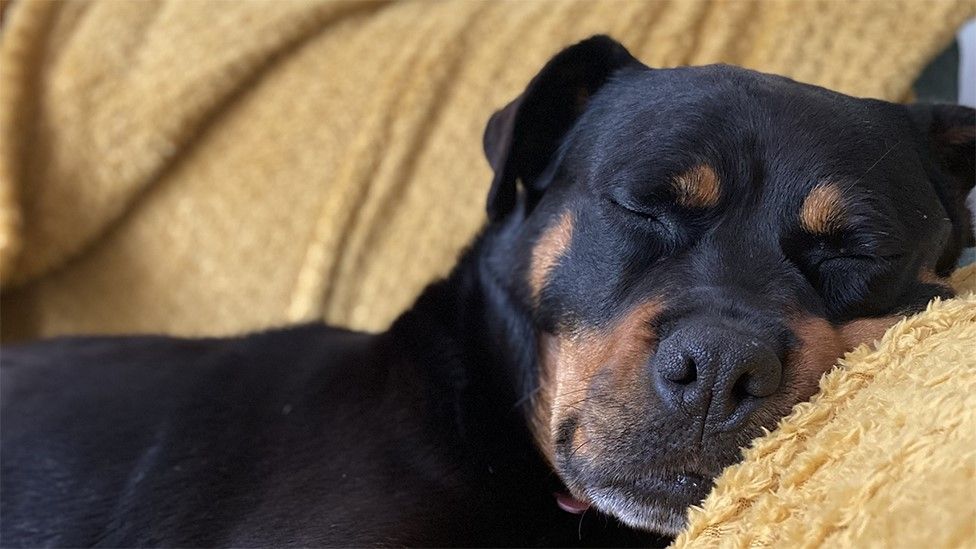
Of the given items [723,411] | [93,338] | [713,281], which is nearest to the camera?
[723,411]

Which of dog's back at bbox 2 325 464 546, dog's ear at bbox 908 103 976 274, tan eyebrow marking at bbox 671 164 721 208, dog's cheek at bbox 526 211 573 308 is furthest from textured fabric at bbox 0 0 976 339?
tan eyebrow marking at bbox 671 164 721 208

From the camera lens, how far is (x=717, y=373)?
38.1 inches

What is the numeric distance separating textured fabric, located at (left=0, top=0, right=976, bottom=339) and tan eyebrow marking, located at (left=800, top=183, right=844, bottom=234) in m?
1.09

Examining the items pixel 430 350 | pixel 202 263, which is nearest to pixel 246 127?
pixel 202 263

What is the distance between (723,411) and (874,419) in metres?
0.17

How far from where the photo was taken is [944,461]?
0.75 meters

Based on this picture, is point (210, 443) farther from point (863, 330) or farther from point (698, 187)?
point (863, 330)

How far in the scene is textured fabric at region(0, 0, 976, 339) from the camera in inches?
85.4

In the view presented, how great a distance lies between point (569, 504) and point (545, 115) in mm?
671

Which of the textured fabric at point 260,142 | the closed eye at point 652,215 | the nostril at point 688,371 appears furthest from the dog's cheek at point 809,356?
the textured fabric at point 260,142

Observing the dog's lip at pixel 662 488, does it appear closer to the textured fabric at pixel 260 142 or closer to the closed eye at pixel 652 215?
the closed eye at pixel 652 215

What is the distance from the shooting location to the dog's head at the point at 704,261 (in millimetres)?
1017

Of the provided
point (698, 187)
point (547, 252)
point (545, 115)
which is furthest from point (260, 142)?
point (698, 187)

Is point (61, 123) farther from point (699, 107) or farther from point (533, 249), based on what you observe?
point (699, 107)
